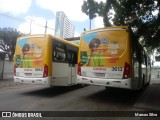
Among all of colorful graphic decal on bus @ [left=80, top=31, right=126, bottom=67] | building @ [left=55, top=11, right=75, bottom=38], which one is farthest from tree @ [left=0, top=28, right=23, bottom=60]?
colorful graphic decal on bus @ [left=80, top=31, right=126, bottom=67]

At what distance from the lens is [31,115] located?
6055 millimetres

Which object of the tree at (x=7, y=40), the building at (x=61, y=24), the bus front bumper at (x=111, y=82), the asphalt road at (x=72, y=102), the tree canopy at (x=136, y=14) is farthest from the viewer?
the tree at (x=7, y=40)

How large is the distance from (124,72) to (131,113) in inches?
76.9

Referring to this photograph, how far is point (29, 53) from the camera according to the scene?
10414 mm

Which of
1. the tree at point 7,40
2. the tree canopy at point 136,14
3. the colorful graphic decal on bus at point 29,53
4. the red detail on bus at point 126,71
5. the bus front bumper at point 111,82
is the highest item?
the tree at point 7,40

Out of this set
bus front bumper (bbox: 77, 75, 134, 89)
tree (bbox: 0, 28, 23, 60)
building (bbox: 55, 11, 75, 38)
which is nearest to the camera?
bus front bumper (bbox: 77, 75, 134, 89)

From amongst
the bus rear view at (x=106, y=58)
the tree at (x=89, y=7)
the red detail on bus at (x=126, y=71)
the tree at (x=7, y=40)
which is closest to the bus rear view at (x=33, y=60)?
the bus rear view at (x=106, y=58)

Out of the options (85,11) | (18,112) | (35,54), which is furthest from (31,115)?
(85,11)

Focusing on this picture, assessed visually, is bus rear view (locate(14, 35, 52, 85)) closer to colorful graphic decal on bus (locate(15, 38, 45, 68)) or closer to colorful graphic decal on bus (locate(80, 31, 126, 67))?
colorful graphic decal on bus (locate(15, 38, 45, 68))

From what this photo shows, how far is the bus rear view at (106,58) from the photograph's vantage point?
844 cm

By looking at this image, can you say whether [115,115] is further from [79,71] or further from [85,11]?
[85,11]

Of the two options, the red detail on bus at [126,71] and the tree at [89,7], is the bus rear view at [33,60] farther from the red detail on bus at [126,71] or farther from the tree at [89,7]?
the tree at [89,7]

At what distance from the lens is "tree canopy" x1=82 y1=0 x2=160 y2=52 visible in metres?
11.8

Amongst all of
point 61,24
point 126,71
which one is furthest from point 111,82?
point 61,24
